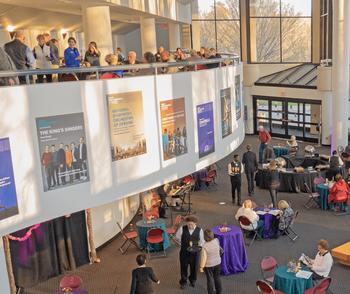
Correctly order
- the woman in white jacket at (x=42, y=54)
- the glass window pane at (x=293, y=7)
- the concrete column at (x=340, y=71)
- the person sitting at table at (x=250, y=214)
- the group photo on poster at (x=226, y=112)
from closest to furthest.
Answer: the woman in white jacket at (x=42, y=54), the group photo on poster at (x=226, y=112), the person sitting at table at (x=250, y=214), the concrete column at (x=340, y=71), the glass window pane at (x=293, y=7)

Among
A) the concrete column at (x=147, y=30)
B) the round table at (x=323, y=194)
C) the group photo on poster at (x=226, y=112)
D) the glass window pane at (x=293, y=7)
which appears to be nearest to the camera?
the group photo on poster at (x=226, y=112)

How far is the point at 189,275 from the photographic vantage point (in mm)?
9797

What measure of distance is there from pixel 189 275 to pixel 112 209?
3.36m

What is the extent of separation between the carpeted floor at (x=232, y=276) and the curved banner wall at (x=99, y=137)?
7.68 ft

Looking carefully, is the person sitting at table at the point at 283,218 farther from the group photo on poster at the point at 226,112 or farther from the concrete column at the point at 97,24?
the concrete column at the point at 97,24

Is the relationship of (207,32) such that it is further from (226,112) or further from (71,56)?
(71,56)

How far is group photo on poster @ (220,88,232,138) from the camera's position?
11164 mm

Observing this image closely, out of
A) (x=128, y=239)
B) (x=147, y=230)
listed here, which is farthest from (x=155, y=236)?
(x=128, y=239)

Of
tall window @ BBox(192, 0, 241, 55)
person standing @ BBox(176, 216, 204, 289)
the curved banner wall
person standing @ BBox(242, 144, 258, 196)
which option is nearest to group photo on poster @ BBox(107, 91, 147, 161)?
the curved banner wall

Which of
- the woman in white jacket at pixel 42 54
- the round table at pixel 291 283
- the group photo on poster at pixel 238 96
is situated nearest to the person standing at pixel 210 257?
the round table at pixel 291 283

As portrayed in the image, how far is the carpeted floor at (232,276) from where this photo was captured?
388 inches

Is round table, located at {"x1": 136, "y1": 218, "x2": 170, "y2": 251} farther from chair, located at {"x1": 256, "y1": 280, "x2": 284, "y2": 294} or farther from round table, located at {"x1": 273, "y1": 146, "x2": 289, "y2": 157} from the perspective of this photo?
round table, located at {"x1": 273, "y1": 146, "x2": 289, "y2": 157}

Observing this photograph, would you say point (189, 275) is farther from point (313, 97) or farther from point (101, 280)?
point (313, 97)

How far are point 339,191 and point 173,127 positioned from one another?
6.23 m
